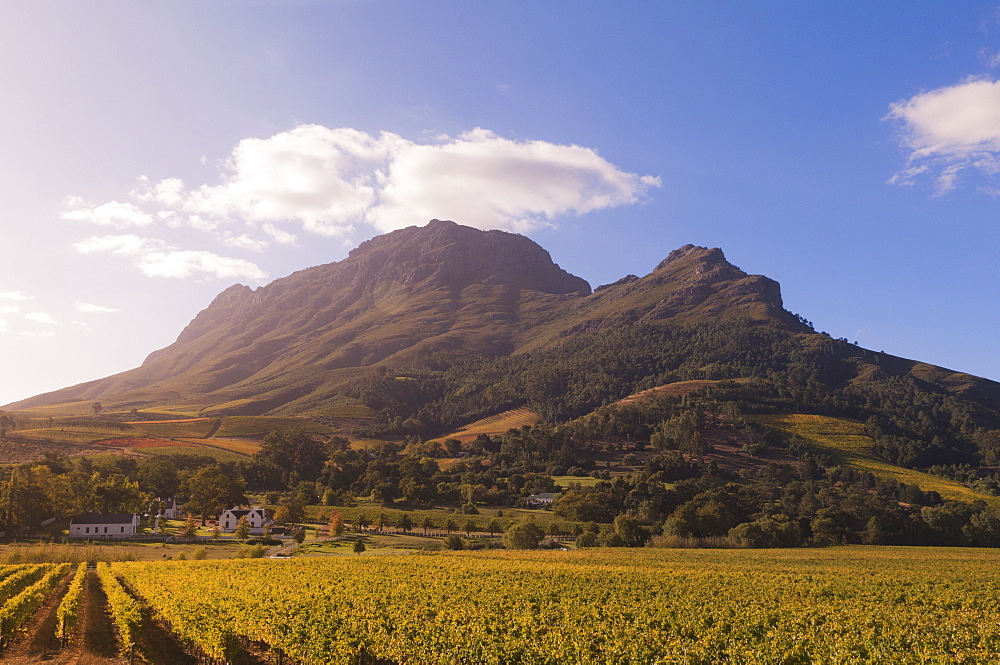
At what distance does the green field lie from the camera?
27.8 metres

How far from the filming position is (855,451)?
177 m

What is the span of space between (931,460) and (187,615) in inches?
8314

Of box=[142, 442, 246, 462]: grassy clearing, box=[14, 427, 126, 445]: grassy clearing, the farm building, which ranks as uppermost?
box=[14, 427, 126, 445]: grassy clearing

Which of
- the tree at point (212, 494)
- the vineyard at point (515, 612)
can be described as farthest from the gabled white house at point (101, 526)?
the vineyard at point (515, 612)

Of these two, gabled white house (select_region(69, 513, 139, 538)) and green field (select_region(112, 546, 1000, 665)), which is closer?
green field (select_region(112, 546, 1000, 665))

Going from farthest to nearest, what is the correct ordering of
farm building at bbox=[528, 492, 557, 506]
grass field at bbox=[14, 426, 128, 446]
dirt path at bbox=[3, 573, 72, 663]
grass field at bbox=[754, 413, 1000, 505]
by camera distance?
grass field at bbox=[14, 426, 128, 446] → grass field at bbox=[754, 413, 1000, 505] → farm building at bbox=[528, 492, 557, 506] → dirt path at bbox=[3, 573, 72, 663]

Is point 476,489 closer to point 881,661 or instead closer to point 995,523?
point 995,523

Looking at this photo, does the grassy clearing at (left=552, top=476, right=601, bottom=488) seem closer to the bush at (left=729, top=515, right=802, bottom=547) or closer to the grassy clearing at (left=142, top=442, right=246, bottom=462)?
the bush at (left=729, top=515, right=802, bottom=547)

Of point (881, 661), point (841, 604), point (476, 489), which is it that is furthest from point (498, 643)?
point (476, 489)

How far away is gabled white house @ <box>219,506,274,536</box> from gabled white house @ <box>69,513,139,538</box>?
47.3 ft

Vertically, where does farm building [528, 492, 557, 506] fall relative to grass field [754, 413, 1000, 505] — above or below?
below

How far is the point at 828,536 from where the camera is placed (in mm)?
106625

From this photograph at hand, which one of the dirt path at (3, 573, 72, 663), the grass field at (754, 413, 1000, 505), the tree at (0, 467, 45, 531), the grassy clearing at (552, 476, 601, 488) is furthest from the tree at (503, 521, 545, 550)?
the grass field at (754, 413, 1000, 505)

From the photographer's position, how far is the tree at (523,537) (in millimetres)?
93500
